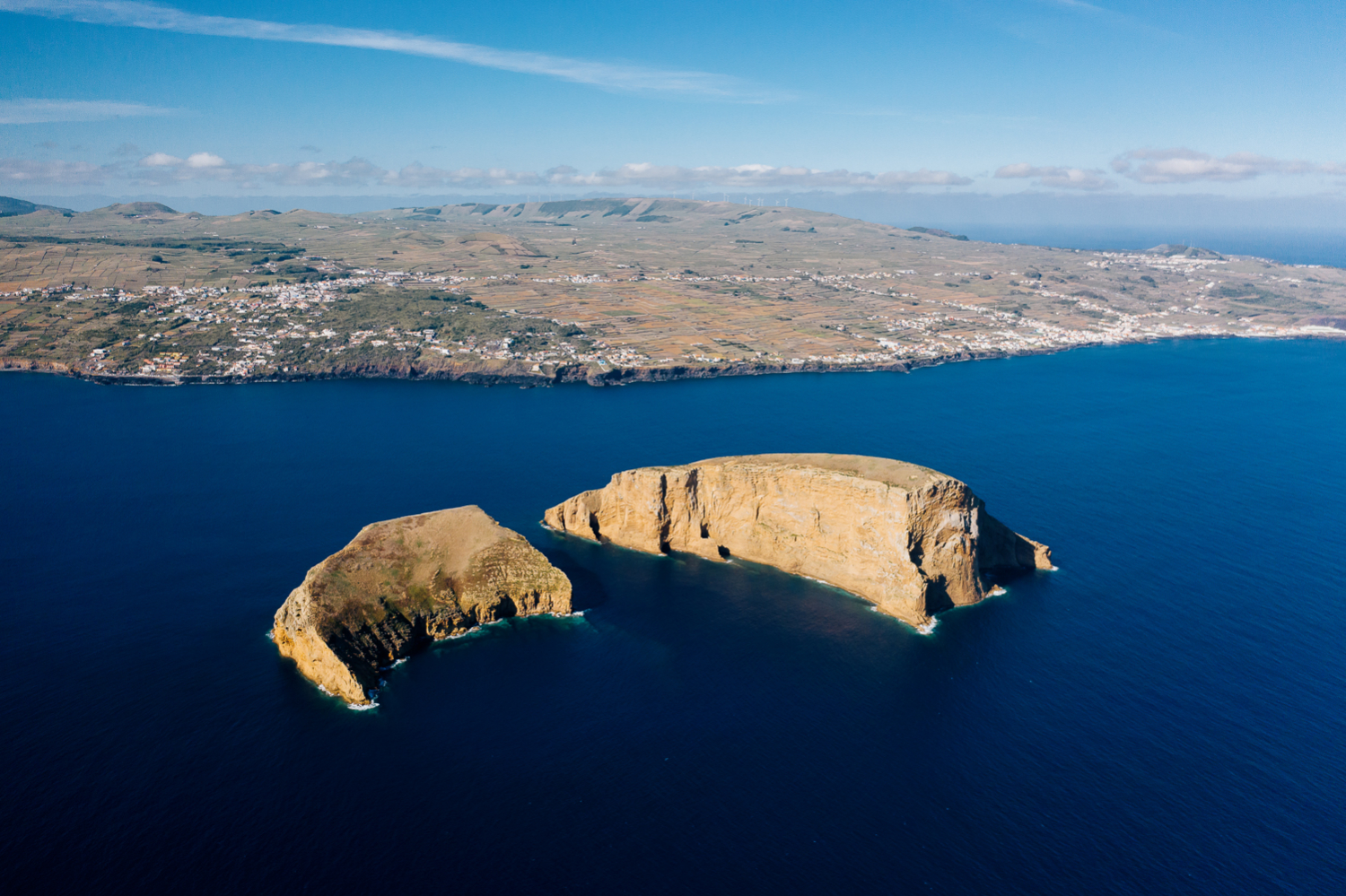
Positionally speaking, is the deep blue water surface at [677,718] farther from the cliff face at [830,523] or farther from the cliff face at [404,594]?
the cliff face at [830,523]

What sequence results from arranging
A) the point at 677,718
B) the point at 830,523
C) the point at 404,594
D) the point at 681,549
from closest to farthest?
the point at 677,718
the point at 404,594
the point at 830,523
the point at 681,549

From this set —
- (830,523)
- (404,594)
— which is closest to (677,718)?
(404,594)

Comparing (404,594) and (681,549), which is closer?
(404,594)

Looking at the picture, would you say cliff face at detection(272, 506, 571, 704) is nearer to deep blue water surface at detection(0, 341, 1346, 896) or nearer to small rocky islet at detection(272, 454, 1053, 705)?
small rocky islet at detection(272, 454, 1053, 705)

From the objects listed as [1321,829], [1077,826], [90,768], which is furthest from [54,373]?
[1321,829]

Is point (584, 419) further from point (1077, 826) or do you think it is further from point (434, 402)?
point (1077, 826)

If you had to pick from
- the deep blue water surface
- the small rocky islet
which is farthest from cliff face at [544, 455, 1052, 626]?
the deep blue water surface

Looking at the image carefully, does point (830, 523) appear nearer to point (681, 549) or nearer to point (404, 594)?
point (681, 549)
